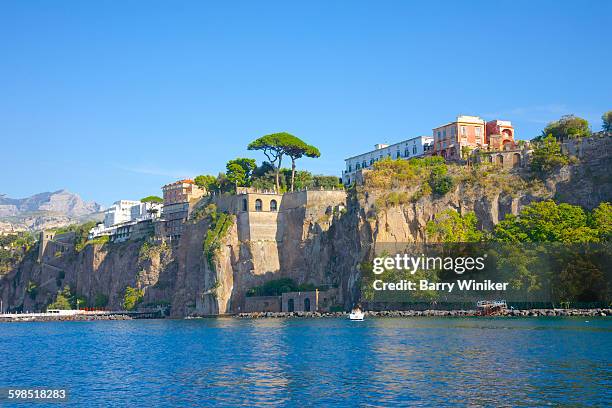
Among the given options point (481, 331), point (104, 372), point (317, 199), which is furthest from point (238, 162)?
point (104, 372)

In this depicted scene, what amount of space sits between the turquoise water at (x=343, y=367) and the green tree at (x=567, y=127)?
37833mm

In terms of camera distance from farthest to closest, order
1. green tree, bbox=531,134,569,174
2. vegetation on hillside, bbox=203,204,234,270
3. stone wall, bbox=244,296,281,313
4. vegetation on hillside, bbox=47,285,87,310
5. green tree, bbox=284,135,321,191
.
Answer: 1. vegetation on hillside, bbox=47,285,87,310
2. green tree, bbox=284,135,321,191
3. vegetation on hillside, bbox=203,204,234,270
4. stone wall, bbox=244,296,281,313
5. green tree, bbox=531,134,569,174

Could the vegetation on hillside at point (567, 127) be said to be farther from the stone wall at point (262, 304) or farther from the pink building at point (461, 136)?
the stone wall at point (262, 304)

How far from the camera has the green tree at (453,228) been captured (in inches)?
3324

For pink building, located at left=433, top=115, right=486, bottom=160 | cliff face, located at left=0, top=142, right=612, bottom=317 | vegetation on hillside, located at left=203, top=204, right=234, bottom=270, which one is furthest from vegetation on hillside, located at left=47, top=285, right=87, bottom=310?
pink building, located at left=433, top=115, right=486, bottom=160

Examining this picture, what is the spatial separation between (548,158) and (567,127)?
47.0 ft

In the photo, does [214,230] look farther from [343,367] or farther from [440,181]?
[343,367]

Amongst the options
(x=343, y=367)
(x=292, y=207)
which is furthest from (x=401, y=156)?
(x=343, y=367)

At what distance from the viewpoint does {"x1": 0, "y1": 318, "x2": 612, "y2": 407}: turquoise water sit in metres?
30.8

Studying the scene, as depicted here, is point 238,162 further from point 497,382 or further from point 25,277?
point 497,382

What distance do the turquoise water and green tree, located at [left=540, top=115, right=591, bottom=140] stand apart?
37833 mm

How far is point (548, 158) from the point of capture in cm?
8681

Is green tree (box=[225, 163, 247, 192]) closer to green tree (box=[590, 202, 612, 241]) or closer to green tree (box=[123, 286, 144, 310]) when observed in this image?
green tree (box=[123, 286, 144, 310])

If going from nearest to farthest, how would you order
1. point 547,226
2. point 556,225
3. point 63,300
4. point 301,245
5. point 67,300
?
point 547,226 → point 556,225 → point 301,245 → point 63,300 → point 67,300
